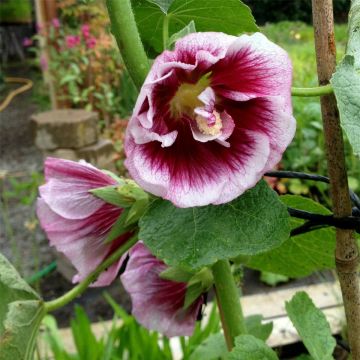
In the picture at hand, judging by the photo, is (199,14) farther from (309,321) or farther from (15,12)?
(15,12)

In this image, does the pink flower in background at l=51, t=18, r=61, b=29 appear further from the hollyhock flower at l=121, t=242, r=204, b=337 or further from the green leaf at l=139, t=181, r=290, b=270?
the green leaf at l=139, t=181, r=290, b=270

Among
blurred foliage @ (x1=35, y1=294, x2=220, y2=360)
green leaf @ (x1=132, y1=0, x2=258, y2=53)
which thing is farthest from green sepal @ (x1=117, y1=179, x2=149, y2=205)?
blurred foliage @ (x1=35, y1=294, x2=220, y2=360)

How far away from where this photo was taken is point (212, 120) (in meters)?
0.29

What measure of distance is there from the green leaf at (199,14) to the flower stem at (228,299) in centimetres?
15

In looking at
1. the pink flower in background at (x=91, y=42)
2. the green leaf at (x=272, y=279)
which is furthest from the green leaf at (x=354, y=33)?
the pink flower in background at (x=91, y=42)

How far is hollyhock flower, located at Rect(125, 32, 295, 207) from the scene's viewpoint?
0.88 feet

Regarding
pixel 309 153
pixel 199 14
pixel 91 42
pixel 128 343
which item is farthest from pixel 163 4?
pixel 91 42

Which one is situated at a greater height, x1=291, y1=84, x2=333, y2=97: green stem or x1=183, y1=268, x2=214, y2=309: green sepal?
x1=291, y1=84, x2=333, y2=97: green stem

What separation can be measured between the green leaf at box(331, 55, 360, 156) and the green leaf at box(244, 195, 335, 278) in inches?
6.7

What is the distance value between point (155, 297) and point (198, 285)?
0.04 meters

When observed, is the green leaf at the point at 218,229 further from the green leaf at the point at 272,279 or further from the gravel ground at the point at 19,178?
the green leaf at the point at 272,279

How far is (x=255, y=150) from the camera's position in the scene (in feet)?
0.92

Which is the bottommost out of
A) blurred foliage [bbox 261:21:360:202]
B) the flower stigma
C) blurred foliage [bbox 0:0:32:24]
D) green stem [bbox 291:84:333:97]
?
blurred foliage [bbox 0:0:32:24]

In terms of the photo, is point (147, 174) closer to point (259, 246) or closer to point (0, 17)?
point (259, 246)
